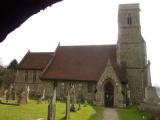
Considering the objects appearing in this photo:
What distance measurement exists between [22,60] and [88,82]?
14250 mm

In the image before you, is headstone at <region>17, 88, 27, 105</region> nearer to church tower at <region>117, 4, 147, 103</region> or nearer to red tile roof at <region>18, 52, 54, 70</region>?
red tile roof at <region>18, 52, 54, 70</region>

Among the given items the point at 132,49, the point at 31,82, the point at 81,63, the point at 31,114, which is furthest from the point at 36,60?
the point at 31,114

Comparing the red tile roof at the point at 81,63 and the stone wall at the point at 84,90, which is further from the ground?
the red tile roof at the point at 81,63

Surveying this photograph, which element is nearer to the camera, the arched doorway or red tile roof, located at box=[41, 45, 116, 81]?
the arched doorway

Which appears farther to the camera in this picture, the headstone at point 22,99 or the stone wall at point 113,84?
the stone wall at point 113,84

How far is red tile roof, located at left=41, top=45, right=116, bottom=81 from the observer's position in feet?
108

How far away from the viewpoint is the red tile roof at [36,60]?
37.7 meters

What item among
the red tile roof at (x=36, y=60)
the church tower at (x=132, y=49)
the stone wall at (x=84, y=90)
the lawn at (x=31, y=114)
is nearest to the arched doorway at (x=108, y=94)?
the stone wall at (x=84, y=90)

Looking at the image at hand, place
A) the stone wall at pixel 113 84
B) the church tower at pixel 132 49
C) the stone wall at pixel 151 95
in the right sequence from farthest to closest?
the church tower at pixel 132 49
the stone wall at pixel 113 84
the stone wall at pixel 151 95

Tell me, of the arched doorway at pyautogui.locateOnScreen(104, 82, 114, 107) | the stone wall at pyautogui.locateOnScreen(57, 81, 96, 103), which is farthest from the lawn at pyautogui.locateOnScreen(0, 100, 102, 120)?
the stone wall at pyautogui.locateOnScreen(57, 81, 96, 103)

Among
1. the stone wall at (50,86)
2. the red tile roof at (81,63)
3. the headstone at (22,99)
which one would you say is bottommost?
the headstone at (22,99)

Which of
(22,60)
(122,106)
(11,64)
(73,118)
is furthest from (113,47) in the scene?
(11,64)

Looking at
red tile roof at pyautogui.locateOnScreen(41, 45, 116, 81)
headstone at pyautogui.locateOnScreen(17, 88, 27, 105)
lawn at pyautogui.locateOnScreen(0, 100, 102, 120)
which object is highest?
red tile roof at pyautogui.locateOnScreen(41, 45, 116, 81)

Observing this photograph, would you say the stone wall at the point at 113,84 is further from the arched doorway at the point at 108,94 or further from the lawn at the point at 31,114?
the lawn at the point at 31,114
